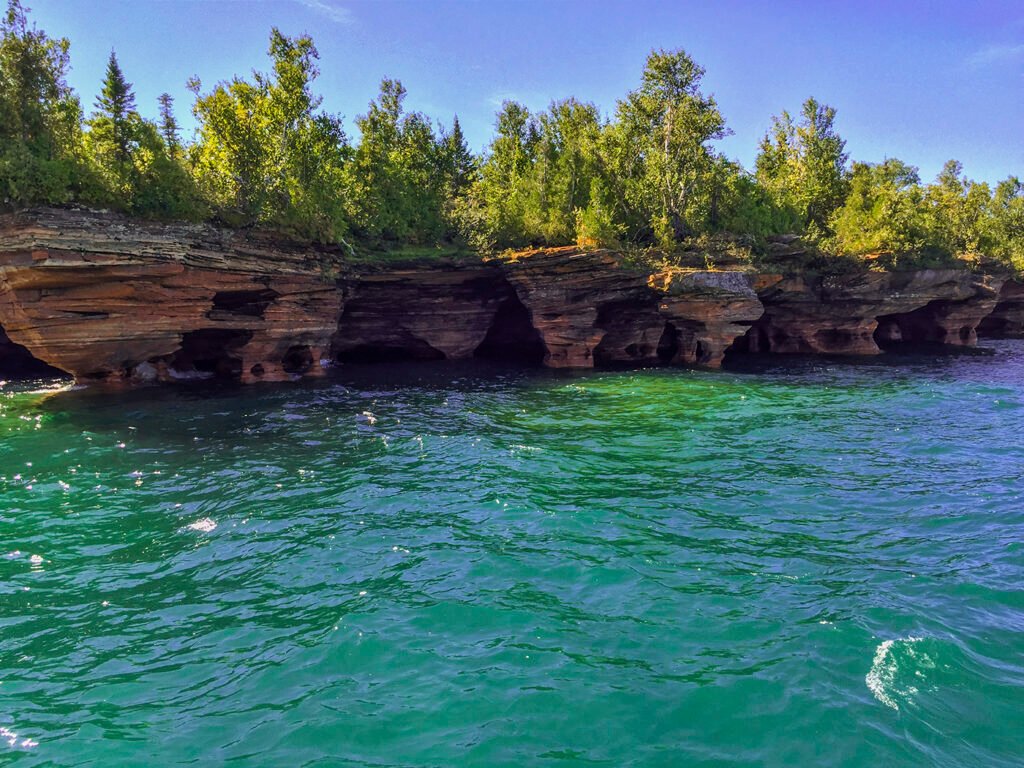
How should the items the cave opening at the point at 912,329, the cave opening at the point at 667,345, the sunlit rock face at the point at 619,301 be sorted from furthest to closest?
the cave opening at the point at 912,329
the cave opening at the point at 667,345
the sunlit rock face at the point at 619,301

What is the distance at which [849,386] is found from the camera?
2542cm

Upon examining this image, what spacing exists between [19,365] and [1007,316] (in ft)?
254

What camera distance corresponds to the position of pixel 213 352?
29.3 metres

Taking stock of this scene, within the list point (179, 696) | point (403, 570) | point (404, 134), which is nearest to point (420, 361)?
point (404, 134)

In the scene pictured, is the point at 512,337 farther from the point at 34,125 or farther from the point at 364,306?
the point at 34,125

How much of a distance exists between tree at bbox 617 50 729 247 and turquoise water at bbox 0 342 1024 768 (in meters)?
24.0

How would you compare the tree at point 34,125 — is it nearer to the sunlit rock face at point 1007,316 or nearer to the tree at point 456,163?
the tree at point 456,163

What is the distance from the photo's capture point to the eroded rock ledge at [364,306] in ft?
69.9

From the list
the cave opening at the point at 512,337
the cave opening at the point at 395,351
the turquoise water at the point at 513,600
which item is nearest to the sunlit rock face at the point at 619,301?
the cave opening at the point at 512,337

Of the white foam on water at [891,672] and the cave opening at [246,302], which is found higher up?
the cave opening at [246,302]

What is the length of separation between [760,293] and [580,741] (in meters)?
34.6

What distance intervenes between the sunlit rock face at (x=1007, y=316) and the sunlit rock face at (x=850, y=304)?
34.1 ft

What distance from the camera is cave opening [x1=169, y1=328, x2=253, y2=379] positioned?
28.1 metres

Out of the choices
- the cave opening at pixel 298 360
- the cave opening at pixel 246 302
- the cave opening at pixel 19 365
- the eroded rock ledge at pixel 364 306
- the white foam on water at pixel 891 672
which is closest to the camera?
the white foam on water at pixel 891 672
